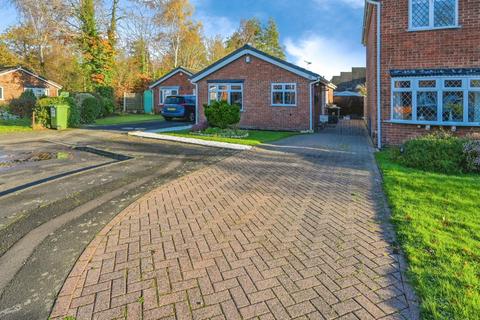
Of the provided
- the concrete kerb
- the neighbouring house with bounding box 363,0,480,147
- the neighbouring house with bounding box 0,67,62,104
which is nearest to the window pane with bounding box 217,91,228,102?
the concrete kerb

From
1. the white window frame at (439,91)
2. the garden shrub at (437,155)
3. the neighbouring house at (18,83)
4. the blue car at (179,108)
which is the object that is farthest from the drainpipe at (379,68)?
the neighbouring house at (18,83)

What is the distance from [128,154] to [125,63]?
32.5 metres

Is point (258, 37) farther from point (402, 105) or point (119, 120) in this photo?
point (402, 105)

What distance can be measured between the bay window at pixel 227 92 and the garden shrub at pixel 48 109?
332 inches

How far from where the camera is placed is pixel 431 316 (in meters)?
2.82

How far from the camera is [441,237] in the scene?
4.35 meters

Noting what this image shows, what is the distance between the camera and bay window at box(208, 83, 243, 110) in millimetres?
20594

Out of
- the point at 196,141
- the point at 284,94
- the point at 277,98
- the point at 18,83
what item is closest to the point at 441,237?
→ the point at 196,141

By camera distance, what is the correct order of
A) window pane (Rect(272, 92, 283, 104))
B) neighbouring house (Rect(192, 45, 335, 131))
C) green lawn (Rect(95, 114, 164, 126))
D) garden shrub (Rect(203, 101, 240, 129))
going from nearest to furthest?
garden shrub (Rect(203, 101, 240, 129)) → neighbouring house (Rect(192, 45, 335, 131)) → window pane (Rect(272, 92, 283, 104)) → green lawn (Rect(95, 114, 164, 126))

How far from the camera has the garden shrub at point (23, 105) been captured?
26191mm

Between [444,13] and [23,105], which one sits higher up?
[444,13]

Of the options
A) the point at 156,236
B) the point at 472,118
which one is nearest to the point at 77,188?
the point at 156,236

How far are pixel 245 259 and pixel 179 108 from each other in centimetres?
2224

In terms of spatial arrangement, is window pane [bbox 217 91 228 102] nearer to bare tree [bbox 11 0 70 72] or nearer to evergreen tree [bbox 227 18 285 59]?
bare tree [bbox 11 0 70 72]
